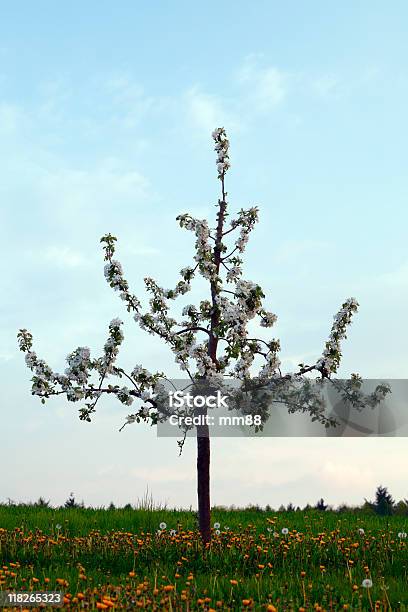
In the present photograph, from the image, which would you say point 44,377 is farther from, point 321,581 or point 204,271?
point 321,581

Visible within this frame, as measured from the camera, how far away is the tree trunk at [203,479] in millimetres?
13203

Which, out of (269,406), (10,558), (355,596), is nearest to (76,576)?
(10,558)

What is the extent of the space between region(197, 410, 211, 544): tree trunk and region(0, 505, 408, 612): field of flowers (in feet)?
1.10

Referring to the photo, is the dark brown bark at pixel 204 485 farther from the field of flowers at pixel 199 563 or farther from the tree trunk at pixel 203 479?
the field of flowers at pixel 199 563

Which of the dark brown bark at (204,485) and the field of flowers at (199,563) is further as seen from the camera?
the dark brown bark at (204,485)

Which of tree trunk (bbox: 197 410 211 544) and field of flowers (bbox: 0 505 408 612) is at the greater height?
tree trunk (bbox: 197 410 211 544)

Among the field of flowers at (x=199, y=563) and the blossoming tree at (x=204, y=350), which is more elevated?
the blossoming tree at (x=204, y=350)

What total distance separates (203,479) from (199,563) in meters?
1.84

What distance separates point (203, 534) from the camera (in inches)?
520

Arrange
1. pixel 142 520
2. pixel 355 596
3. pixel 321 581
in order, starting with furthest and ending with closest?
1. pixel 142 520
2. pixel 321 581
3. pixel 355 596

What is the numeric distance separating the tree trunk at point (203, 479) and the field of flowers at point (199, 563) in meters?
0.34

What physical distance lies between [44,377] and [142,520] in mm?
4656

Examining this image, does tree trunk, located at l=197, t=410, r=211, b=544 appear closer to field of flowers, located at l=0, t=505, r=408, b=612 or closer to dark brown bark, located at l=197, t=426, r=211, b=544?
dark brown bark, located at l=197, t=426, r=211, b=544

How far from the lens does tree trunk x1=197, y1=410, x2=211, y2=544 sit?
13.2 metres
